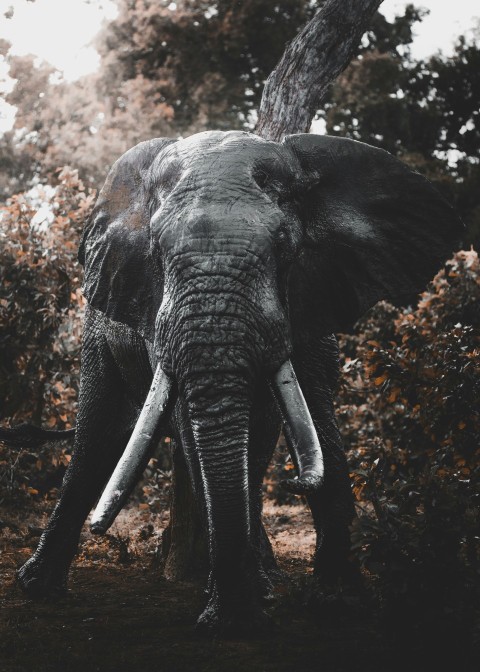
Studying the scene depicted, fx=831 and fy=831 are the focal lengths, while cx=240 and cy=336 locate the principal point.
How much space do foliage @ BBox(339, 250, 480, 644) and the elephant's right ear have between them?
1.54 meters

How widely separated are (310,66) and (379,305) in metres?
4.75

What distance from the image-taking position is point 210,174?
4066 mm

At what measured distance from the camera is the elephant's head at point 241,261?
12.1 ft

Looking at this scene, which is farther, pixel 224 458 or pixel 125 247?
pixel 125 247

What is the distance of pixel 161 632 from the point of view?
4.27 meters

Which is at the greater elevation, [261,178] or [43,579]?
[261,178]

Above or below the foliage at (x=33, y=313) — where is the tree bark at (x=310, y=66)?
above

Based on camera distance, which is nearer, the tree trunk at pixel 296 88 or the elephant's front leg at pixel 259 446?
the elephant's front leg at pixel 259 446

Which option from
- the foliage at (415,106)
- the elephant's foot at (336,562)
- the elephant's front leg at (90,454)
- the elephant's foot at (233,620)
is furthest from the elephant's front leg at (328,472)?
the foliage at (415,106)

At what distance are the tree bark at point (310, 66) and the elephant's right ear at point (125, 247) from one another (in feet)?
6.45

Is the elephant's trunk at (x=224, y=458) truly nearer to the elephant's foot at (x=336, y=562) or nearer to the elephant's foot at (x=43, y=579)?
the elephant's foot at (x=336, y=562)

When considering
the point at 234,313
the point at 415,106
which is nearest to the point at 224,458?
the point at 234,313

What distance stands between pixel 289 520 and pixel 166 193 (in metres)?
5.90

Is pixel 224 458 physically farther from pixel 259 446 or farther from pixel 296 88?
pixel 296 88
